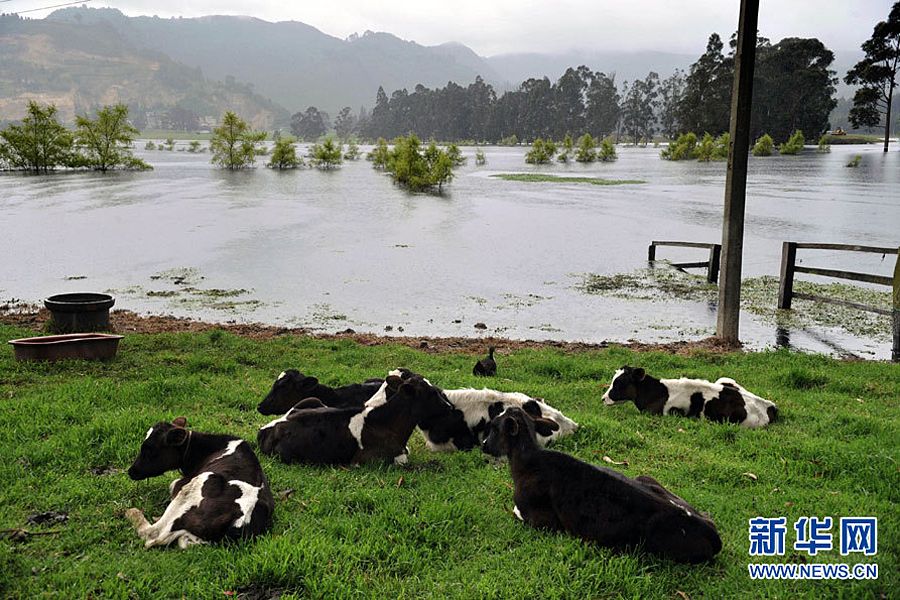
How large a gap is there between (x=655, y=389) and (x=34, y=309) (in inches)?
491

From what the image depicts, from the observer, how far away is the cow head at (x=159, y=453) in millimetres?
4812

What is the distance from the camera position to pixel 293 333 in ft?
40.3

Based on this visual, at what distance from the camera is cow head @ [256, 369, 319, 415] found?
677 cm

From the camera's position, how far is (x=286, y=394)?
6.78 metres

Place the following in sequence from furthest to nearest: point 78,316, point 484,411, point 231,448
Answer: point 78,316 → point 484,411 → point 231,448

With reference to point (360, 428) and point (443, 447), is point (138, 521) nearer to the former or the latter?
point (360, 428)

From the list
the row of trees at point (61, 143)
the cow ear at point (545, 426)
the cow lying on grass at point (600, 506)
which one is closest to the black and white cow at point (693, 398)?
the cow ear at point (545, 426)

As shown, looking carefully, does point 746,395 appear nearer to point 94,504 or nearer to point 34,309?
point 94,504

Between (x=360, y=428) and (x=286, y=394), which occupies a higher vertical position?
(x=360, y=428)

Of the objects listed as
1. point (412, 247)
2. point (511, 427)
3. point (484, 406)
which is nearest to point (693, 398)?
point (484, 406)

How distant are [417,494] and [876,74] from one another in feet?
280

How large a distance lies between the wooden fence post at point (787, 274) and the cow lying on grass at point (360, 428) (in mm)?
10856

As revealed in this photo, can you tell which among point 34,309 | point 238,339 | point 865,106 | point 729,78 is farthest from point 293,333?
point 729,78

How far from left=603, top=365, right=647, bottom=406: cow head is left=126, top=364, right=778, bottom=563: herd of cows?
35.0 inches
